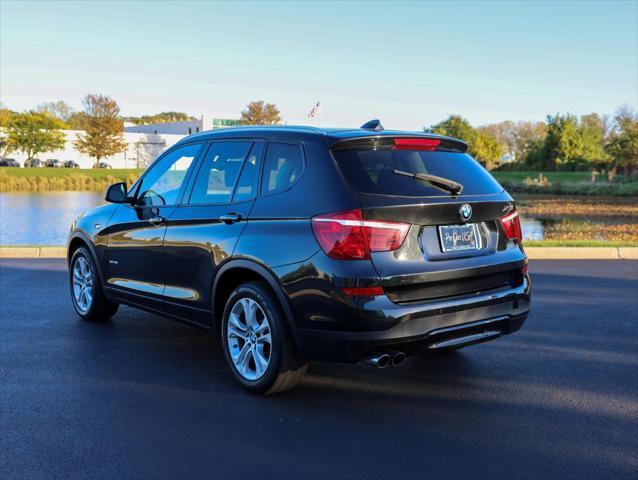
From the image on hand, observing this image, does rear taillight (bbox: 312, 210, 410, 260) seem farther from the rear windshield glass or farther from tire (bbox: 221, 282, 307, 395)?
tire (bbox: 221, 282, 307, 395)

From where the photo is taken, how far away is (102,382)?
16.2 ft

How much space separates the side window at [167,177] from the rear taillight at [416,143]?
1.85m

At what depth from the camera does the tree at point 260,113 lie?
8994 centimetres

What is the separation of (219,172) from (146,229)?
1.04 metres

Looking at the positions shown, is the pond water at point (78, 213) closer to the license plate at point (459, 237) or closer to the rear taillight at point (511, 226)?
the rear taillight at point (511, 226)

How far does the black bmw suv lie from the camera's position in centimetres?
404

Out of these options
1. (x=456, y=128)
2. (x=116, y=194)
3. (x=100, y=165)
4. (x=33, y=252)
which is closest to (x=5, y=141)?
(x=100, y=165)

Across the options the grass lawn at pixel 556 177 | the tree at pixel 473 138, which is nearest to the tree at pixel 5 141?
the tree at pixel 473 138

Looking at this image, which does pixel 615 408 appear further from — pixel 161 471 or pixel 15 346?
pixel 15 346

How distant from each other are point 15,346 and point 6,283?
3.66 metres

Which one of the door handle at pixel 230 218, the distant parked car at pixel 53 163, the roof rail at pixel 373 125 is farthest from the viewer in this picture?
the distant parked car at pixel 53 163

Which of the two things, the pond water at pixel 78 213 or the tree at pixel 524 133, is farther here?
the tree at pixel 524 133

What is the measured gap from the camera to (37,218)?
86.5 ft

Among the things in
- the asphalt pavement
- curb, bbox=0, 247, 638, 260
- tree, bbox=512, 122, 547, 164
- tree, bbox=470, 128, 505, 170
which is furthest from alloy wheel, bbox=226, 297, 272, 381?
tree, bbox=512, 122, 547, 164
